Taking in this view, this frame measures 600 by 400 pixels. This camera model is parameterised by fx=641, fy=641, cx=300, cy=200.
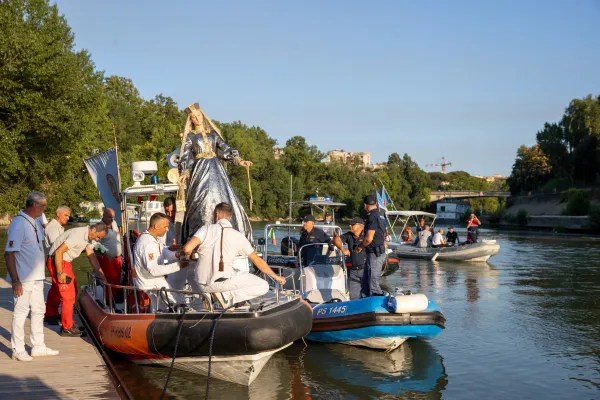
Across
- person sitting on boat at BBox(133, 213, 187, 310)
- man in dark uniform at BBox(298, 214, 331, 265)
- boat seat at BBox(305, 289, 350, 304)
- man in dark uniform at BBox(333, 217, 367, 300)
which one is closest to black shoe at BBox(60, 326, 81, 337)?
person sitting on boat at BBox(133, 213, 187, 310)

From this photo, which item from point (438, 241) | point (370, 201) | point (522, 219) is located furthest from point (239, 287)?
point (522, 219)

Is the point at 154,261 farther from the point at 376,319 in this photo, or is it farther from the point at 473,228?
the point at 473,228

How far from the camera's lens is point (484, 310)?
15.2 m

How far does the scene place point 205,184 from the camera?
10.3 metres

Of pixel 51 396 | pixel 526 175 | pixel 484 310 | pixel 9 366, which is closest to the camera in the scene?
pixel 51 396

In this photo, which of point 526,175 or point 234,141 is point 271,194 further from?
point 526,175

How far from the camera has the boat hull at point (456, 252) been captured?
90.4ft

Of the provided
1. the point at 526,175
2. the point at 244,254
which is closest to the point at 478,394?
the point at 244,254

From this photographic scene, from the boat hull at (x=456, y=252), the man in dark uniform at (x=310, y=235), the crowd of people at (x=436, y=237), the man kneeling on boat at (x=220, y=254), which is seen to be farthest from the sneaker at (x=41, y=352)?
the crowd of people at (x=436, y=237)

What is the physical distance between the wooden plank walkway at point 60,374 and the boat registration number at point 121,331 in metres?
0.35

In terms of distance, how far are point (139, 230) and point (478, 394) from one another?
6.62 metres

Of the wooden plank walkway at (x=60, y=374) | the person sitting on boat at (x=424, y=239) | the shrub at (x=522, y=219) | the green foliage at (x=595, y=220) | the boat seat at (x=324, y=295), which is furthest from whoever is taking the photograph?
the shrub at (x=522, y=219)

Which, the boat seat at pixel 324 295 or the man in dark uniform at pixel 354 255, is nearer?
the man in dark uniform at pixel 354 255

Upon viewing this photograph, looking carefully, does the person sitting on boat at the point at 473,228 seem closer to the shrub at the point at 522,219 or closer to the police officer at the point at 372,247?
the police officer at the point at 372,247
